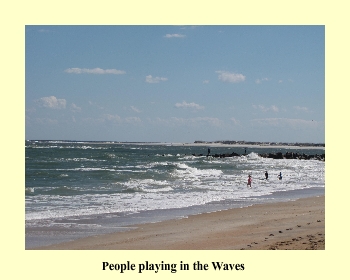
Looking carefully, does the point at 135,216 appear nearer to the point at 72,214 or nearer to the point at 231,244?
the point at 72,214

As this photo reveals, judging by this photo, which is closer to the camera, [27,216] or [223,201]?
[27,216]

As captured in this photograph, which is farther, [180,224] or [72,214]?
[72,214]

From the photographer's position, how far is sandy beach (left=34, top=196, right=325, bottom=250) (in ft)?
40.9

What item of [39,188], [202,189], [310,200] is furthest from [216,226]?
[39,188]

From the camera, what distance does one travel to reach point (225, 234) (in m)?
14.5

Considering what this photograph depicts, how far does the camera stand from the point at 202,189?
30172mm

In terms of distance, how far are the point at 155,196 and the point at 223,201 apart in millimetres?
3951

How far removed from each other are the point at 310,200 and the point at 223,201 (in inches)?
179

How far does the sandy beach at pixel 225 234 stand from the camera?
1246 cm

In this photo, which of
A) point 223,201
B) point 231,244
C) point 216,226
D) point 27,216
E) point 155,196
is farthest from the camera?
point 155,196

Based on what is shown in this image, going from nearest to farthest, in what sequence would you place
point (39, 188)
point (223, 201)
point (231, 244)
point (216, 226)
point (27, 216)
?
1. point (231, 244)
2. point (216, 226)
3. point (27, 216)
4. point (223, 201)
5. point (39, 188)

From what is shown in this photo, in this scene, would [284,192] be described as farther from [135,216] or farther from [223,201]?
[135,216]

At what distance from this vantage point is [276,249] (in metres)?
11.4

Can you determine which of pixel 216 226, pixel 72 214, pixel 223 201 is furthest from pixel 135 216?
pixel 223 201
